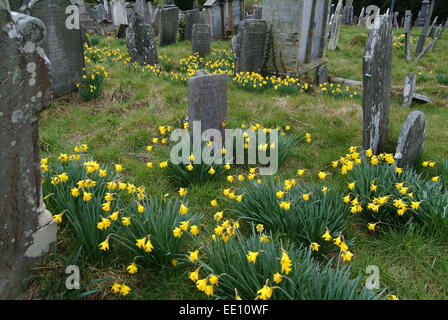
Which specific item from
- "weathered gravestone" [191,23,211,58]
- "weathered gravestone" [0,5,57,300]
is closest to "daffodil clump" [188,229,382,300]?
"weathered gravestone" [0,5,57,300]

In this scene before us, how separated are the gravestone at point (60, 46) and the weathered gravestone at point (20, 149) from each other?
4.00 metres

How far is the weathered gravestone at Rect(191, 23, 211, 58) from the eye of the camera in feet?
31.0

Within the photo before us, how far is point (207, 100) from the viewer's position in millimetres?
4145

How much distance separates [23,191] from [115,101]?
427 centimetres

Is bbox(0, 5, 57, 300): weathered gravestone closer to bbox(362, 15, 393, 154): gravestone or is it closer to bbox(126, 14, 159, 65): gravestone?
bbox(362, 15, 393, 154): gravestone

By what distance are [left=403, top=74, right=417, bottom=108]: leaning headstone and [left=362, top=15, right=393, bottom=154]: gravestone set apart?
3273 millimetres

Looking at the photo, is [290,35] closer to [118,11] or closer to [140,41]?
[140,41]

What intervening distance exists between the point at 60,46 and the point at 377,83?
17.5 ft

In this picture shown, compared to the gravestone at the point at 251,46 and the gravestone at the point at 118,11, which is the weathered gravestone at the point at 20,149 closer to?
the gravestone at the point at 251,46

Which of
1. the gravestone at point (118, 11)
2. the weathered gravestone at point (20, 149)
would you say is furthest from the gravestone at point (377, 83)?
the gravestone at point (118, 11)

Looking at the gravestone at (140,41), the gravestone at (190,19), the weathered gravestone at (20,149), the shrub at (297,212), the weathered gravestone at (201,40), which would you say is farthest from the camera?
the gravestone at (190,19)

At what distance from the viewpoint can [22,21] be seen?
1752 mm

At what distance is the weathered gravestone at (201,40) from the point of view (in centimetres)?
945

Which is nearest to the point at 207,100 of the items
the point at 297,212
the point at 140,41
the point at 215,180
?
the point at 215,180
